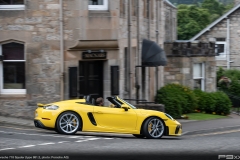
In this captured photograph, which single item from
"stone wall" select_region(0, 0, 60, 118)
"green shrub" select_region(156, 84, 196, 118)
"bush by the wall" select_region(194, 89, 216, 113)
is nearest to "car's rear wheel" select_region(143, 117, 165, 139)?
"stone wall" select_region(0, 0, 60, 118)

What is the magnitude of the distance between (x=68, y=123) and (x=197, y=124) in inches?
377

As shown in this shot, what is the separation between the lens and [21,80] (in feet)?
77.5

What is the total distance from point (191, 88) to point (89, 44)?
41.7ft

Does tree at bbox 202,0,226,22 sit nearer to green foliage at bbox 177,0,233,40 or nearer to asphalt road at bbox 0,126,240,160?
green foliage at bbox 177,0,233,40

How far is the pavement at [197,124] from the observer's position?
71.0 feet

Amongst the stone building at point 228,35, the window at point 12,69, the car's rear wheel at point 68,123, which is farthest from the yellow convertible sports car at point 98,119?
the stone building at point 228,35

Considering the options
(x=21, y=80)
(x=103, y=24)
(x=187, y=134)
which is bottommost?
(x=187, y=134)

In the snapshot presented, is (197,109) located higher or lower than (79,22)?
lower

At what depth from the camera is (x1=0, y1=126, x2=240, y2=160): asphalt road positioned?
43.6 ft

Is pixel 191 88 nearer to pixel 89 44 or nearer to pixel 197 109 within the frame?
pixel 197 109

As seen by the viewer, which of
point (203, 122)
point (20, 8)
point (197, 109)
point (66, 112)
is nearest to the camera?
point (66, 112)

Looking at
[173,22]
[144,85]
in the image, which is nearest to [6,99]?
[144,85]

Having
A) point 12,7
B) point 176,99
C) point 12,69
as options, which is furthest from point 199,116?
point 12,7

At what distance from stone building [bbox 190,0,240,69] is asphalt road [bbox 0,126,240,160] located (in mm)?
31103
